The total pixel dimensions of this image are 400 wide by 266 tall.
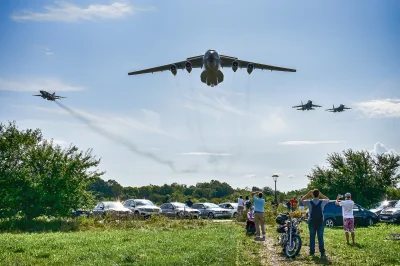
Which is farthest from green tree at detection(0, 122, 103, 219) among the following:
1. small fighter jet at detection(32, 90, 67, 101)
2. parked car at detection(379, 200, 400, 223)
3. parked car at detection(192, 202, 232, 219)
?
parked car at detection(379, 200, 400, 223)

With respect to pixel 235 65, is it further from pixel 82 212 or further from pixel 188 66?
pixel 82 212

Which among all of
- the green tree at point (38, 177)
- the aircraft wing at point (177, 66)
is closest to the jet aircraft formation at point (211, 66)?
the aircraft wing at point (177, 66)

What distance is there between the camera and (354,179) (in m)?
34.1

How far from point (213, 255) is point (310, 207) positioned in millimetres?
3131

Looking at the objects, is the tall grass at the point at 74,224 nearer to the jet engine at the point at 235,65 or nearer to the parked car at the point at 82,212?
the parked car at the point at 82,212

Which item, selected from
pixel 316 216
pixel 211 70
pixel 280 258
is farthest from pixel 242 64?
pixel 280 258

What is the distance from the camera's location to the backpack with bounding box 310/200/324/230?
39.4 feet

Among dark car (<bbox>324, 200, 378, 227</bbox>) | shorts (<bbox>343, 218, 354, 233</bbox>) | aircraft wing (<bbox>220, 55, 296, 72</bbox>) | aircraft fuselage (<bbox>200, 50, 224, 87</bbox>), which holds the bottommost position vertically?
shorts (<bbox>343, 218, 354, 233</bbox>)

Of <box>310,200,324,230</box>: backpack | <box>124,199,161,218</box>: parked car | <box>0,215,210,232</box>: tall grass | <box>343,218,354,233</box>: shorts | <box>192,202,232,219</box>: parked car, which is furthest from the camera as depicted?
<box>192,202,232,219</box>: parked car

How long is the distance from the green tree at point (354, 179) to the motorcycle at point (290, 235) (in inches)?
908

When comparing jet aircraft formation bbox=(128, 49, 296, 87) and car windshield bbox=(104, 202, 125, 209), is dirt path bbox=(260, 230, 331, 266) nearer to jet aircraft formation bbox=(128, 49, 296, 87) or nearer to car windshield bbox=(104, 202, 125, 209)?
jet aircraft formation bbox=(128, 49, 296, 87)

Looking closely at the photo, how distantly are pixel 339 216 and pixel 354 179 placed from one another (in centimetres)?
1214

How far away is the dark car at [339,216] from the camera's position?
22.9 meters

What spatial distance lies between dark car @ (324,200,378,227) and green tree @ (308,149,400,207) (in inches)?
419
